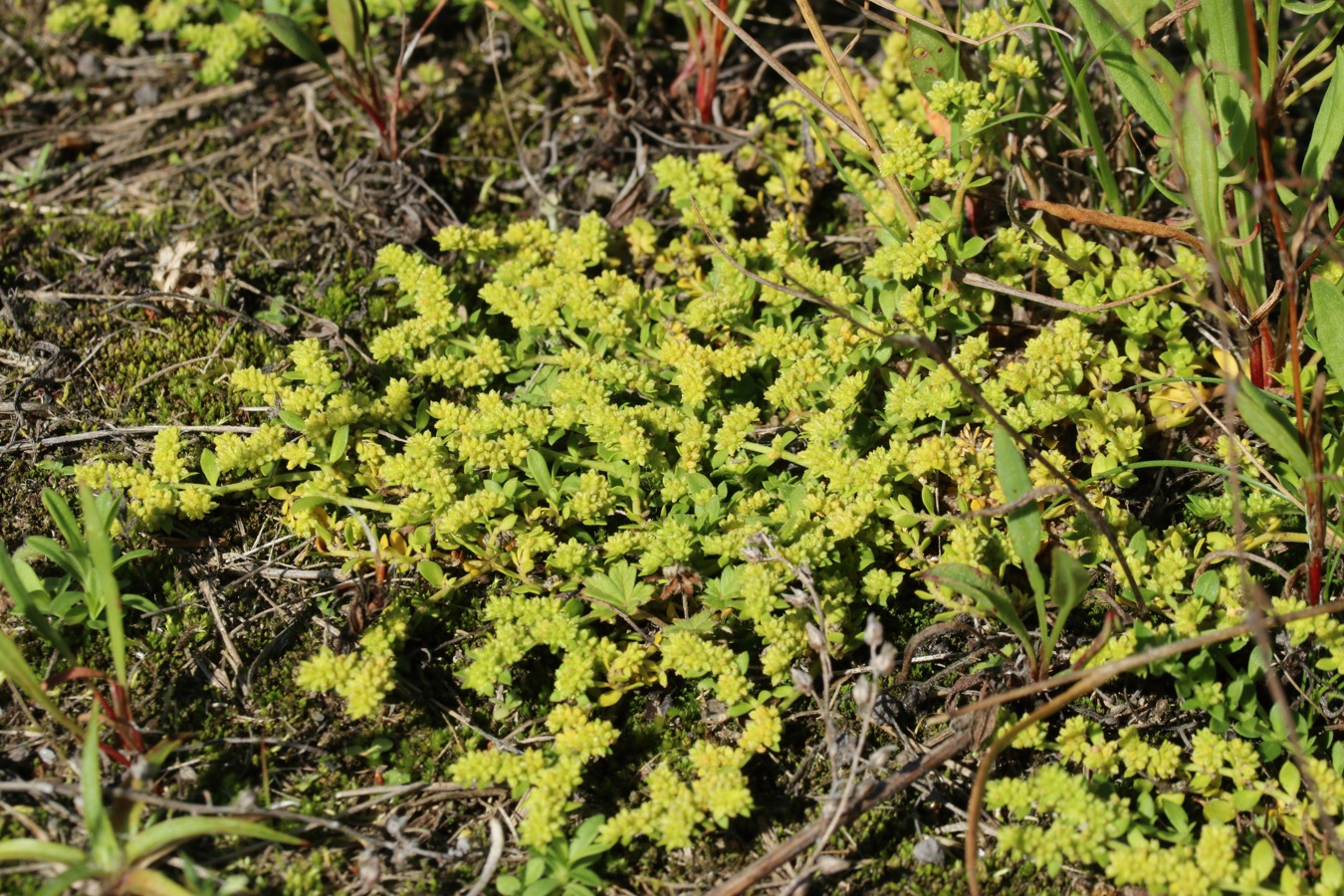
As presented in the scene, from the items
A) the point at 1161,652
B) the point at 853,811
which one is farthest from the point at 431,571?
the point at 1161,652

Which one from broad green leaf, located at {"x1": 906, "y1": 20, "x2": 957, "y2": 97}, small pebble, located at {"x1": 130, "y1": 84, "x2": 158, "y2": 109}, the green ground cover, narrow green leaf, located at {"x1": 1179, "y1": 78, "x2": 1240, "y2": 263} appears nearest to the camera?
the green ground cover

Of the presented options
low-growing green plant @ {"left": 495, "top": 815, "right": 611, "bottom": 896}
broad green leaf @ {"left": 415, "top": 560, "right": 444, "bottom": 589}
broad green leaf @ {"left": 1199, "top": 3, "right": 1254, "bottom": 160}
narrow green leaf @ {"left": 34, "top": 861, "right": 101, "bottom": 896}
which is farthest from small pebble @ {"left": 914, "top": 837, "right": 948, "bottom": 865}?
broad green leaf @ {"left": 1199, "top": 3, "right": 1254, "bottom": 160}

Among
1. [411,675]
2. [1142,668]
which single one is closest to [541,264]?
[411,675]

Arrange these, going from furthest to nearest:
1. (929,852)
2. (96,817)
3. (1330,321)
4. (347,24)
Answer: (347,24)
(1330,321)
(929,852)
(96,817)

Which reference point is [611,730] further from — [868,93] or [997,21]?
[868,93]

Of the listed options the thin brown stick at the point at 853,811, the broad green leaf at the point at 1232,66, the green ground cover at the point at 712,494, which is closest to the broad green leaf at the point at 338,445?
the green ground cover at the point at 712,494

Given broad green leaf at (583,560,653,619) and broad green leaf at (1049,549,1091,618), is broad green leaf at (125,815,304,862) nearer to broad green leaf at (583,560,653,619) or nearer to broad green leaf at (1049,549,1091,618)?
broad green leaf at (583,560,653,619)

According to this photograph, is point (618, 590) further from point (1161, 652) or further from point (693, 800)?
point (1161, 652)
